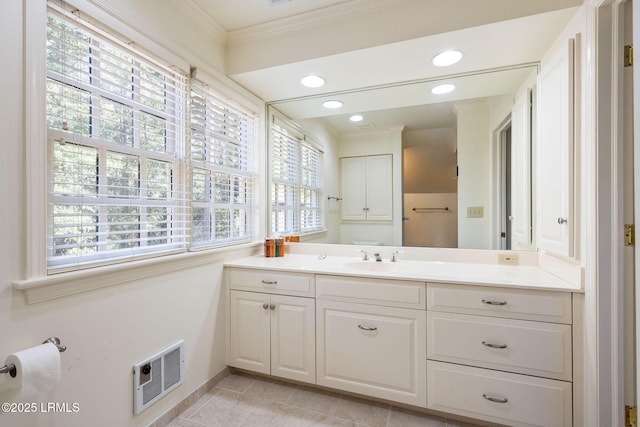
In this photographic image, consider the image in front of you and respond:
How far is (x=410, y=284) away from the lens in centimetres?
159

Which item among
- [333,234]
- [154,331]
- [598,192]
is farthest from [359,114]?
[154,331]

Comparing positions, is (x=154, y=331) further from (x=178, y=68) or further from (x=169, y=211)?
(x=178, y=68)

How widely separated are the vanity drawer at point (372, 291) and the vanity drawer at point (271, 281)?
0.09 metres

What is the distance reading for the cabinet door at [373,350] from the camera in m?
1.58

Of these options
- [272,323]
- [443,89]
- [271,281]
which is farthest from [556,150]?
[272,323]

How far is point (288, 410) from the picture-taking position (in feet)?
5.54

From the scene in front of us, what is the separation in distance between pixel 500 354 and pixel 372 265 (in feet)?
3.09

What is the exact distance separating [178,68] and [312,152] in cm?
122

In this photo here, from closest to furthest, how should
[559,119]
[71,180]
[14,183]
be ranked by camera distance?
[14,183], [71,180], [559,119]

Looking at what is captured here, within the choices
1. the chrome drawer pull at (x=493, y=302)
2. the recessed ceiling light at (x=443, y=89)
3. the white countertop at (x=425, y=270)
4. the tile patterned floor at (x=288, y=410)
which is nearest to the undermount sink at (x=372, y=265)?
the white countertop at (x=425, y=270)

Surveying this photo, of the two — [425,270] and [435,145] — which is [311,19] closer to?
[435,145]

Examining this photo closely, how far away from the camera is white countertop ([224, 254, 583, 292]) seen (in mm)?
1474

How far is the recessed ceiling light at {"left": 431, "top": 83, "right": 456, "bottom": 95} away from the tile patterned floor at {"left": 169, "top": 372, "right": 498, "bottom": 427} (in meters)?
2.15

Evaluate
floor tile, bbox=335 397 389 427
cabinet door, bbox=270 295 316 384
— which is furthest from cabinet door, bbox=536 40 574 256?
cabinet door, bbox=270 295 316 384
